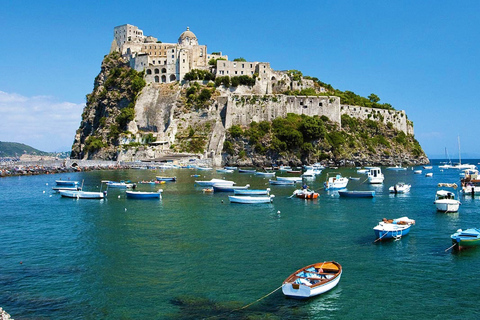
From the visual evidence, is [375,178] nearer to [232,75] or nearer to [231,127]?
[231,127]

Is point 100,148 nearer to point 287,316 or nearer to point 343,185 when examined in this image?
point 343,185

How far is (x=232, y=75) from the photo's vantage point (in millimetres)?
76875

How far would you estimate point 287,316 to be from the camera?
1173cm

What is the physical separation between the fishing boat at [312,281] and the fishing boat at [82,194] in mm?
24545

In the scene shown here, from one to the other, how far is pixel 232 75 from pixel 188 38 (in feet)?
44.8

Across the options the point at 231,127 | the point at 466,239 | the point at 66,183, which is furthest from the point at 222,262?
the point at 231,127

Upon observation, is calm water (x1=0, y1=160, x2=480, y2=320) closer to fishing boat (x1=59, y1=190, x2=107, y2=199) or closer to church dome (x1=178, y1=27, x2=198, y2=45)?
fishing boat (x1=59, y1=190, x2=107, y2=199)

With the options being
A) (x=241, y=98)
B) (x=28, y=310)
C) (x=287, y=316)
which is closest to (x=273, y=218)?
(x=287, y=316)

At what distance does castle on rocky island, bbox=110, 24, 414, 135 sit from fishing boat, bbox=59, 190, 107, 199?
3878 centimetres

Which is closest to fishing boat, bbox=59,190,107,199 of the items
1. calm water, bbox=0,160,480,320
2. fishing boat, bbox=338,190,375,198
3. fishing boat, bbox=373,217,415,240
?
calm water, bbox=0,160,480,320

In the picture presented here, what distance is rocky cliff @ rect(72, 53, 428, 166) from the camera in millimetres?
69625

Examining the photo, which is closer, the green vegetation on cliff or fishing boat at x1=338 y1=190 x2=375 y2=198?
fishing boat at x1=338 y1=190 x2=375 y2=198

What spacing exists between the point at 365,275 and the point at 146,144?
201ft

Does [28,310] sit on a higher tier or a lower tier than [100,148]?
lower
